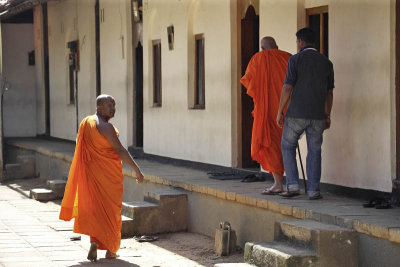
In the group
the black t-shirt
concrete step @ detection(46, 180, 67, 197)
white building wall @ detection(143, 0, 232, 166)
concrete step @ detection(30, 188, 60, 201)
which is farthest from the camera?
concrete step @ detection(46, 180, 67, 197)

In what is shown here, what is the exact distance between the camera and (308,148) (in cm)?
Result: 895

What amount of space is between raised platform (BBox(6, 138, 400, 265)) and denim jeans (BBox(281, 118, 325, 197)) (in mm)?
180

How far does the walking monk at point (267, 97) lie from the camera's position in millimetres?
9766

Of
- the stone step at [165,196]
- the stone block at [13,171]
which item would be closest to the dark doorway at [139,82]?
the stone block at [13,171]

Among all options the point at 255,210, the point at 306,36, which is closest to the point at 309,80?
the point at 306,36

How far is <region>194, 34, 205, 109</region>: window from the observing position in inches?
535

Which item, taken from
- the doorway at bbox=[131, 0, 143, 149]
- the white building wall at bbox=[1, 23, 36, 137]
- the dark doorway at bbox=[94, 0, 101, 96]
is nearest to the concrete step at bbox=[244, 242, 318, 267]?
the doorway at bbox=[131, 0, 143, 149]

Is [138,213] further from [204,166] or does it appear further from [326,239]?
[326,239]

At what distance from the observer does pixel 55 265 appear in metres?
8.73

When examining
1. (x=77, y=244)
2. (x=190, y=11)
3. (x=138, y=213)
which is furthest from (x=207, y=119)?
(x=77, y=244)

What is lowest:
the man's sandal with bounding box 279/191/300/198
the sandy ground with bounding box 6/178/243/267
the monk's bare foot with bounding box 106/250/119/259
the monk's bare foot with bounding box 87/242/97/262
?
the sandy ground with bounding box 6/178/243/267

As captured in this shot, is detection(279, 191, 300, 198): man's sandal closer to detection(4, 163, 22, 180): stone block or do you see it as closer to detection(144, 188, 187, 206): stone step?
detection(144, 188, 187, 206): stone step

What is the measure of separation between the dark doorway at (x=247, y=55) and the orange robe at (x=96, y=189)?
3.16 meters

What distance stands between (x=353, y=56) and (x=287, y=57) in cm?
96
